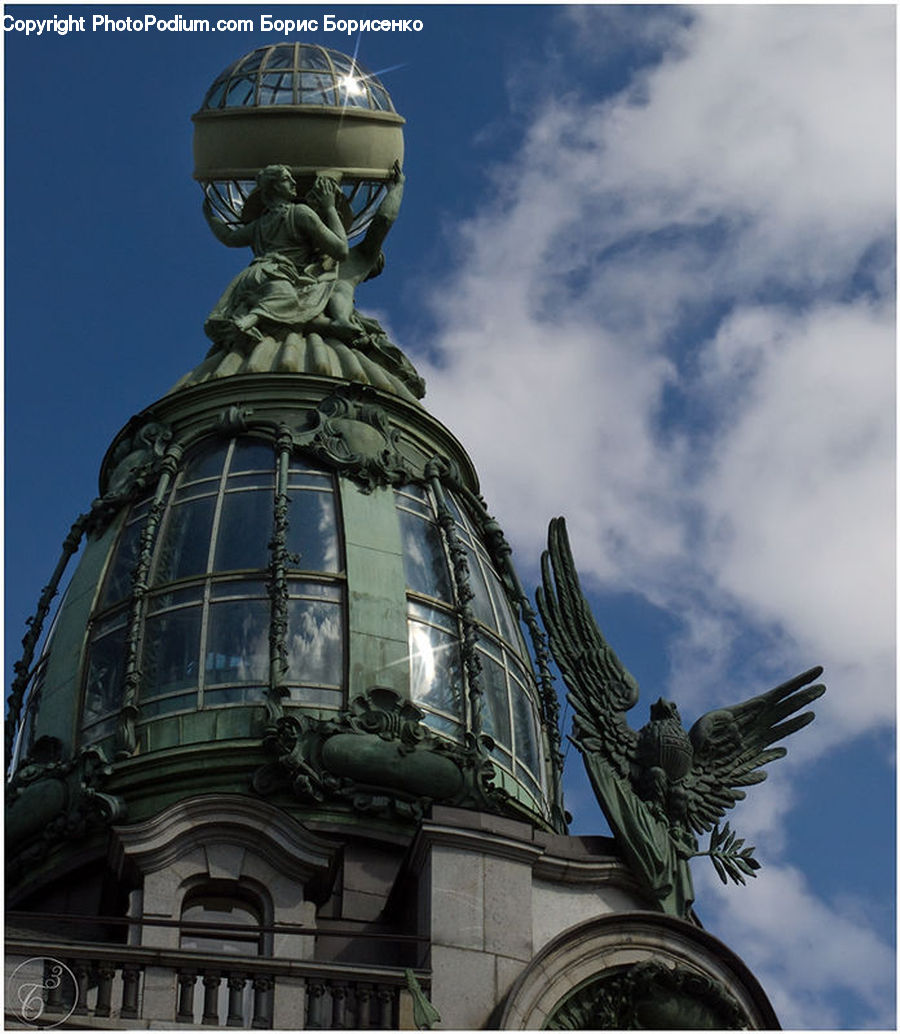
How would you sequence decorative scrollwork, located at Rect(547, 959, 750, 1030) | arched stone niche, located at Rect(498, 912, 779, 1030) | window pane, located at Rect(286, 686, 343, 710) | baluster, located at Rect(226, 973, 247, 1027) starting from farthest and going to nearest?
1. window pane, located at Rect(286, 686, 343, 710)
2. decorative scrollwork, located at Rect(547, 959, 750, 1030)
3. arched stone niche, located at Rect(498, 912, 779, 1030)
4. baluster, located at Rect(226, 973, 247, 1027)

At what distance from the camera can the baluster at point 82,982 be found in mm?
28859

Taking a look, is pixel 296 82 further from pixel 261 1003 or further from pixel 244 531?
pixel 261 1003

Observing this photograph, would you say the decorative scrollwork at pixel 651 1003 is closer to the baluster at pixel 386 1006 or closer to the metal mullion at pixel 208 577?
the baluster at pixel 386 1006

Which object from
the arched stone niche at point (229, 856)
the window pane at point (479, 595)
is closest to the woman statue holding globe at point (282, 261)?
the window pane at point (479, 595)

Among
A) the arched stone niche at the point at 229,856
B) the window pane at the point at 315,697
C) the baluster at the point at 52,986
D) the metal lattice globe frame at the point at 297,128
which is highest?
the metal lattice globe frame at the point at 297,128

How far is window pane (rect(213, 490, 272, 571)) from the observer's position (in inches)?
1489

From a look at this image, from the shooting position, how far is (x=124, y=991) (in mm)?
29328

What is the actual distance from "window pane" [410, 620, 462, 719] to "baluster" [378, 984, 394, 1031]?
23.8ft

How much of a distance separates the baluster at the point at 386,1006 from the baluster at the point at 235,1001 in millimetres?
1594

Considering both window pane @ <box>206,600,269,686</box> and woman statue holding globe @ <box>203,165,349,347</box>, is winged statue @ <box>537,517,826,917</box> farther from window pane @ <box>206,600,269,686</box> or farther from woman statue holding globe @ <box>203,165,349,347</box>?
woman statue holding globe @ <box>203,165,349,347</box>

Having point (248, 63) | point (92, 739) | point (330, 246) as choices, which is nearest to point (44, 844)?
point (92, 739)

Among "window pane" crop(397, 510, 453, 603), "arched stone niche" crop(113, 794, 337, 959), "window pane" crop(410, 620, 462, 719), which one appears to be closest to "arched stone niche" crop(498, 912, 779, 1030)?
"arched stone niche" crop(113, 794, 337, 959)

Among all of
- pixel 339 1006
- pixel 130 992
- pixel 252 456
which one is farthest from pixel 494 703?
pixel 130 992

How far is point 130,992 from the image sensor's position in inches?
1154
